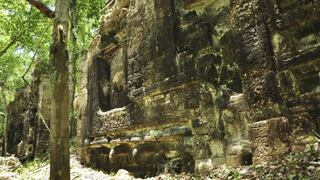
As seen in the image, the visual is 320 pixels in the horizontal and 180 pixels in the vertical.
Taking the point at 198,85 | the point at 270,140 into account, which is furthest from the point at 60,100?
the point at 270,140

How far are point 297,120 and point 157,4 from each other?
3.94 metres

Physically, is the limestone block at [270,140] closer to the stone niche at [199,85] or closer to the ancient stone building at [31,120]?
the stone niche at [199,85]

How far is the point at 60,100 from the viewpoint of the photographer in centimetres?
416

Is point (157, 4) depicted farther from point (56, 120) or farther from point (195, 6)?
point (56, 120)

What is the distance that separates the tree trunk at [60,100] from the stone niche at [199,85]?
2.21 meters

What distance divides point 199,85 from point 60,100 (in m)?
2.44

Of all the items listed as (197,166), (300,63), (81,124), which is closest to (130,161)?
(197,166)

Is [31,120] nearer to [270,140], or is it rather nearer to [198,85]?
[198,85]

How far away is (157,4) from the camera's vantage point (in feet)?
21.7

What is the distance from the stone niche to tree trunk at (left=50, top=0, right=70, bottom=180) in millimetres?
2210

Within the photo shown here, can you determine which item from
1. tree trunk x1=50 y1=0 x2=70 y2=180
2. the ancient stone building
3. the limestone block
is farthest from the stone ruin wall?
the ancient stone building

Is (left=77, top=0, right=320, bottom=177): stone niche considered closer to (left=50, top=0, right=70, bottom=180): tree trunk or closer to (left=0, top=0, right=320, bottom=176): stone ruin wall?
(left=0, top=0, right=320, bottom=176): stone ruin wall

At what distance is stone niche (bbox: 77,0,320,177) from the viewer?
4125mm

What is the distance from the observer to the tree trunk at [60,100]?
3.96 metres
